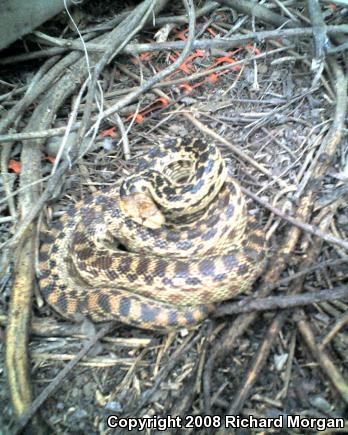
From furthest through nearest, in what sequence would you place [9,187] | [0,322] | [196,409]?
[9,187] < [0,322] < [196,409]

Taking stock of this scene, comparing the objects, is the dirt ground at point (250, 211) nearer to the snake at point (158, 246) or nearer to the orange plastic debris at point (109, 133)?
the orange plastic debris at point (109, 133)

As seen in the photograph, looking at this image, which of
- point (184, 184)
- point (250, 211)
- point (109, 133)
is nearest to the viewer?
point (250, 211)

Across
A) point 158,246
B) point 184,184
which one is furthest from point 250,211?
point 158,246

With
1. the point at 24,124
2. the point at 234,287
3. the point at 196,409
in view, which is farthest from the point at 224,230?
the point at 24,124

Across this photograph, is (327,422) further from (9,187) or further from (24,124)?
(24,124)

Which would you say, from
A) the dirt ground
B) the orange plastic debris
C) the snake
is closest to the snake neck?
the snake

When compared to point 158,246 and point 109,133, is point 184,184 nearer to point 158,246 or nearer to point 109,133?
point 158,246
